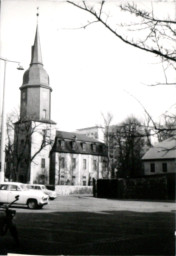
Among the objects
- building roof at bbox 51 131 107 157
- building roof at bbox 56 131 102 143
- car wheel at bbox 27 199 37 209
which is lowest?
car wheel at bbox 27 199 37 209

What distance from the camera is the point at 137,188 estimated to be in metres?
32.0

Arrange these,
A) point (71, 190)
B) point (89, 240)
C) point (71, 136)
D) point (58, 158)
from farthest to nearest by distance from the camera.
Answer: point (71, 136), point (58, 158), point (71, 190), point (89, 240)

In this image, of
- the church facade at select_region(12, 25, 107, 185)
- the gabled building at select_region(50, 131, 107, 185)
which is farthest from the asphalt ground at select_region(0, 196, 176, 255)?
the gabled building at select_region(50, 131, 107, 185)

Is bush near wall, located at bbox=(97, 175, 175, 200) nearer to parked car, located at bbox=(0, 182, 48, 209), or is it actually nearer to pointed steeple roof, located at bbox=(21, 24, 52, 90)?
parked car, located at bbox=(0, 182, 48, 209)

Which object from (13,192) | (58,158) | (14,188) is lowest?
(13,192)

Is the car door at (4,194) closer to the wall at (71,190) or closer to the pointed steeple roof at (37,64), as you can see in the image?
the pointed steeple roof at (37,64)

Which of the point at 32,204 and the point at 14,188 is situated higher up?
the point at 14,188

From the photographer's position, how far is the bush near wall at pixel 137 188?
3044cm

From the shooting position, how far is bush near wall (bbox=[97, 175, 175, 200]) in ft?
99.9

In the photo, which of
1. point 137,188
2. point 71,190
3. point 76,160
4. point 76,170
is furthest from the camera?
point 76,160

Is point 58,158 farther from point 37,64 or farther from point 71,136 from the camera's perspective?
point 37,64

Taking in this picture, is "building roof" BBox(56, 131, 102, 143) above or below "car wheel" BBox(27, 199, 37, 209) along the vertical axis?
above

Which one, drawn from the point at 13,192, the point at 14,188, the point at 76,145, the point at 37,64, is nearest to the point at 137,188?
the point at 14,188

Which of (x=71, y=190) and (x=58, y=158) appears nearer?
(x=71, y=190)
